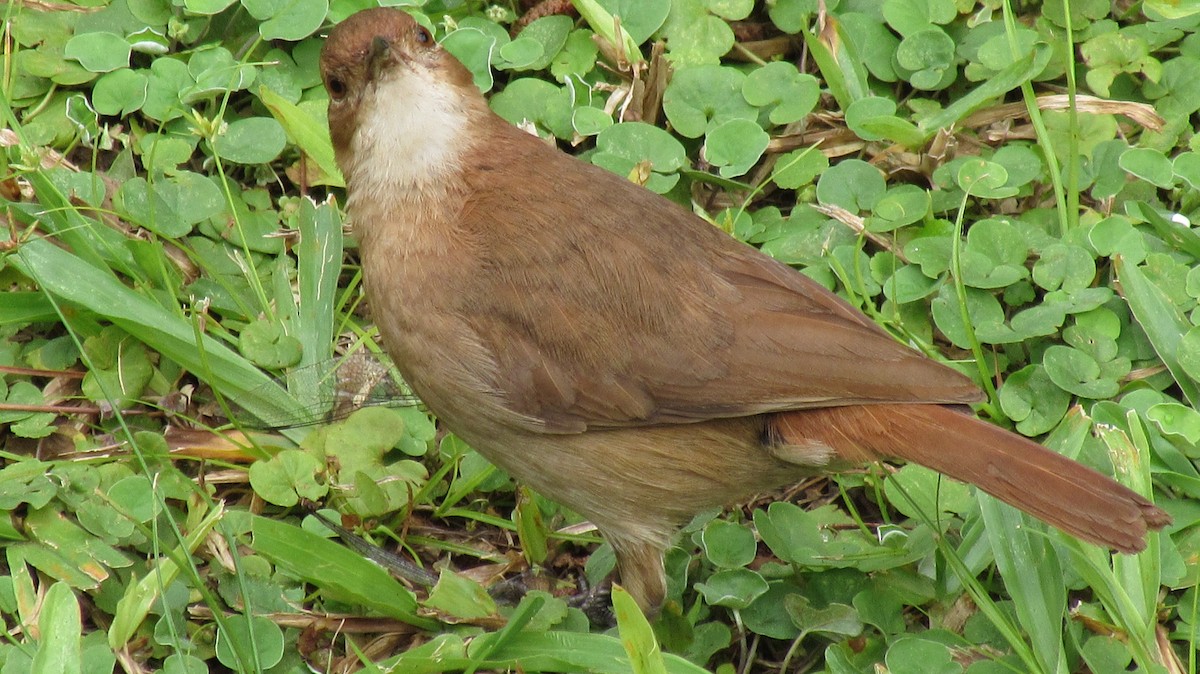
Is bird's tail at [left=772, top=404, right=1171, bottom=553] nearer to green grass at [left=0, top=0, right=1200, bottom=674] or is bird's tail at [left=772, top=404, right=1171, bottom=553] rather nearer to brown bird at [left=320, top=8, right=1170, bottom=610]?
brown bird at [left=320, top=8, right=1170, bottom=610]

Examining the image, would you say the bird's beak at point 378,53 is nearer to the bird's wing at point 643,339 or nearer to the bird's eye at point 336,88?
the bird's eye at point 336,88

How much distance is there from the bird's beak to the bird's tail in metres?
1.57

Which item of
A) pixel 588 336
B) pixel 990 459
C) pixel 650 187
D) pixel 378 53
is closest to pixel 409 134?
pixel 378 53

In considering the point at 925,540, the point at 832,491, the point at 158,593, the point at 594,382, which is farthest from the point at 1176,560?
the point at 158,593

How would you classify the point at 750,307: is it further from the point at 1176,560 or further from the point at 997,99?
the point at 997,99

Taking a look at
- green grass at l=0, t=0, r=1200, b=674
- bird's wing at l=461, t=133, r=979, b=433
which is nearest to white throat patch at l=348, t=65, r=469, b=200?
bird's wing at l=461, t=133, r=979, b=433

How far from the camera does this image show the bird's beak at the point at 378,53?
14.3 feet

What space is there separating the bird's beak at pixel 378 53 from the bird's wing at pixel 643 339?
488 mm

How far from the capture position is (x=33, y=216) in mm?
5379

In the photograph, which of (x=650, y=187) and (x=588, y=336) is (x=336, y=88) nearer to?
(x=588, y=336)

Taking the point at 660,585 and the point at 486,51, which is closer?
the point at 660,585

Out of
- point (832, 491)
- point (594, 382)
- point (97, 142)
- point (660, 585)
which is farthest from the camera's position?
point (97, 142)

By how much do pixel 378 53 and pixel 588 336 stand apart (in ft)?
3.41

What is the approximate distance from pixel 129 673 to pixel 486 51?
2795mm
